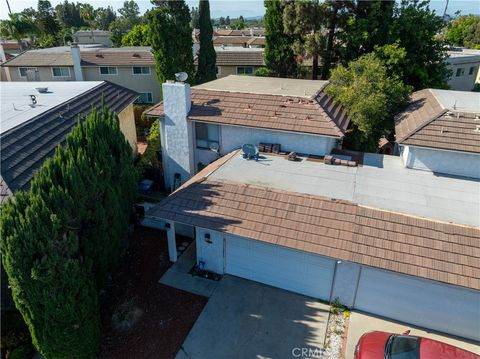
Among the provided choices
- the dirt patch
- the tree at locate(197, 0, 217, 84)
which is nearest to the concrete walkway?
the dirt patch

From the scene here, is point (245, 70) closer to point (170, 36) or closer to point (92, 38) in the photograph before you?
point (170, 36)

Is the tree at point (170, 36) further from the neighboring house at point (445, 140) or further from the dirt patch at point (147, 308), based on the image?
the neighboring house at point (445, 140)

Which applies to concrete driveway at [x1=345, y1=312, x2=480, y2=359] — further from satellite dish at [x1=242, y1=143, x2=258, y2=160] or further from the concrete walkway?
satellite dish at [x1=242, y1=143, x2=258, y2=160]

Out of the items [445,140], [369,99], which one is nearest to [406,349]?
[445,140]

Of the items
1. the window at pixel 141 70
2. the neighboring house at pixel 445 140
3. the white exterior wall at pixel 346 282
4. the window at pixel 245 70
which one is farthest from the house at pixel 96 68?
the white exterior wall at pixel 346 282

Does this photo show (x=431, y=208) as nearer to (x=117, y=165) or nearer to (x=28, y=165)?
(x=117, y=165)

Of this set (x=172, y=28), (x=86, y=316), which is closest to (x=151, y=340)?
(x=86, y=316)

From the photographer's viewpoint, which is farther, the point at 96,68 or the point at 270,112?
the point at 96,68
